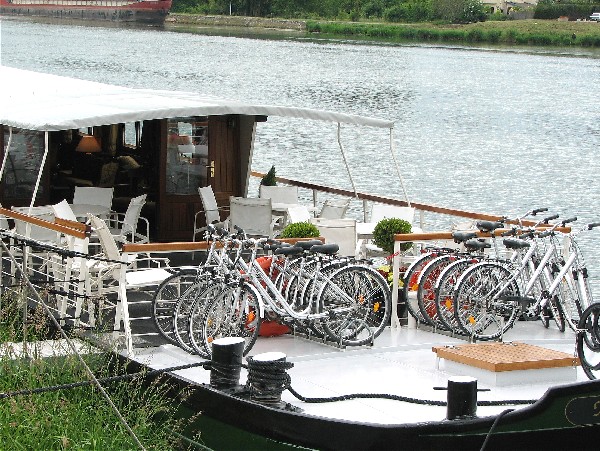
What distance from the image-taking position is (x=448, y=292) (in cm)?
1004

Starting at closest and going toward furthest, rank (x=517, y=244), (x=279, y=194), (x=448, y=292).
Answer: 1. (x=517, y=244)
2. (x=448, y=292)
3. (x=279, y=194)

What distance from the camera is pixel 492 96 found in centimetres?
4966

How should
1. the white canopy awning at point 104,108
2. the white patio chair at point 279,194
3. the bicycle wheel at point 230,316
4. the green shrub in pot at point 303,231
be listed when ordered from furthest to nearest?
the white patio chair at point 279,194, the white canopy awning at point 104,108, the green shrub in pot at point 303,231, the bicycle wheel at point 230,316

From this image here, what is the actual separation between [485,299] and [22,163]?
18.3ft

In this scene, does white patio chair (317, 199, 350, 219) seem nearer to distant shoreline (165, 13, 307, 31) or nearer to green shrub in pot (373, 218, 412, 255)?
green shrub in pot (373, 218, 412, 255)

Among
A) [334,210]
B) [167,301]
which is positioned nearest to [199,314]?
[167,301]

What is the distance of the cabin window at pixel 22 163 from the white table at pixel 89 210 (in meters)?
0.66

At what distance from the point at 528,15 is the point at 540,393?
8432 cm

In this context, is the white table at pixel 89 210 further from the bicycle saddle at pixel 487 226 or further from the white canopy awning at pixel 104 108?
the bicycle saddle at pixel 487 226

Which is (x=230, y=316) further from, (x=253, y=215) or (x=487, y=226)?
(x=253, y=215)

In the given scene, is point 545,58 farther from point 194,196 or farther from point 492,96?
point 194,196

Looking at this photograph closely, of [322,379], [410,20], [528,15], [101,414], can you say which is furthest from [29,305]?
[528,15]

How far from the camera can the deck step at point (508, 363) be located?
8656 mm

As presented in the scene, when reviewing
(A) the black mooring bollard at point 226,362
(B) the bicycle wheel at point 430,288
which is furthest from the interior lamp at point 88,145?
(A) the black mooring bollard at point 226,362
